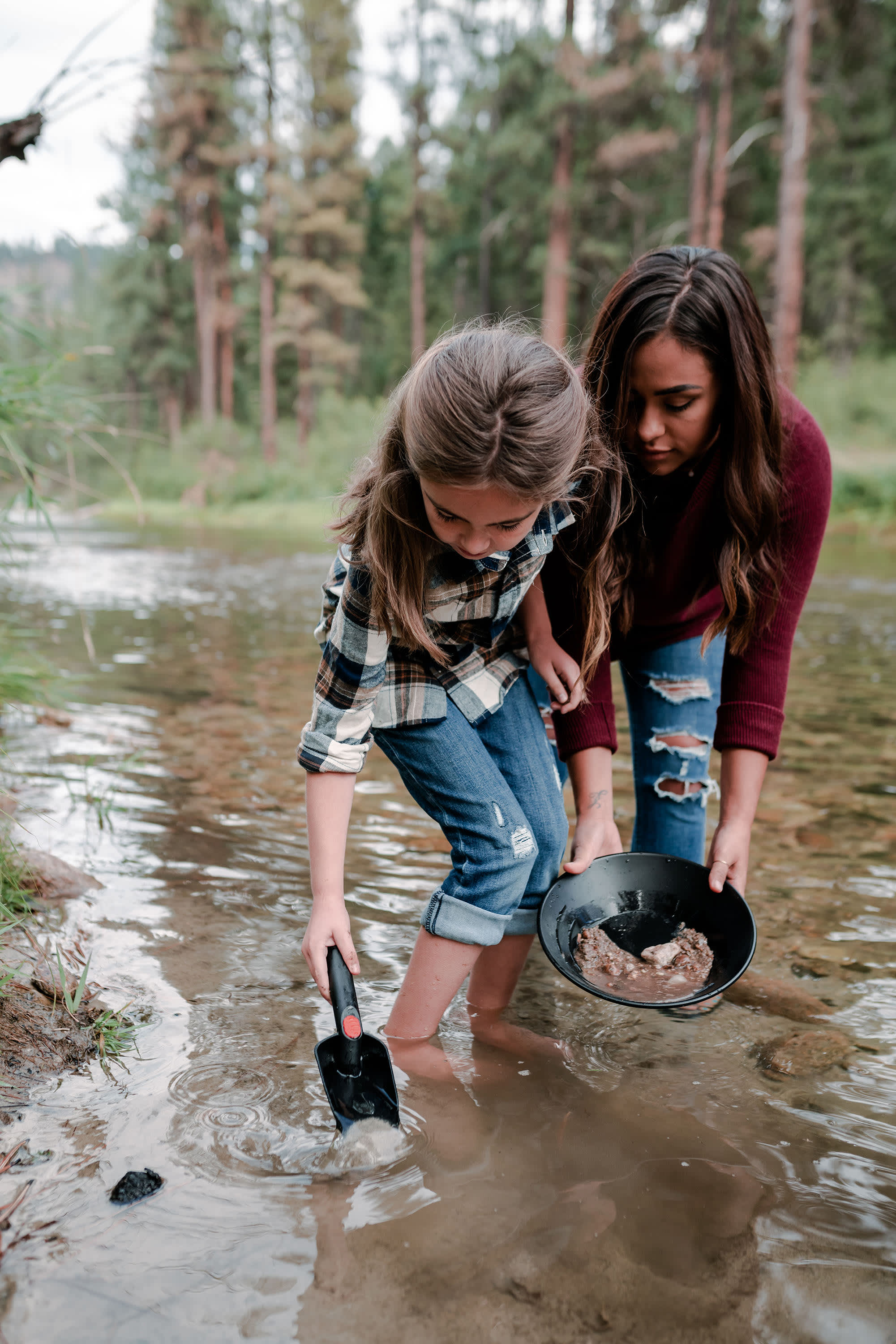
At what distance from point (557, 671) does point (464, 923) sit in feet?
1.83

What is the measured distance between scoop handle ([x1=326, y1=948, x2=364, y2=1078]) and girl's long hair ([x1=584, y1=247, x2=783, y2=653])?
913 mm

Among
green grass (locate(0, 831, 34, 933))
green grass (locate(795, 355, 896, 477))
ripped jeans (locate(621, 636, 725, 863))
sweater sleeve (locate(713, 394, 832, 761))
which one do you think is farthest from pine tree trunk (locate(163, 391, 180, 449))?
sweater sleeve (locate(713, 394, 832, 761))

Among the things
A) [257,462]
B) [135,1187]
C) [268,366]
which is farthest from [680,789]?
[268,366]

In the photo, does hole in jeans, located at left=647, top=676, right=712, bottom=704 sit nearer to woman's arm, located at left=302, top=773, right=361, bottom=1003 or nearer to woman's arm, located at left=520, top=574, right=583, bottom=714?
woman's arm, located at left=520, top=574, right=583, bottom=714

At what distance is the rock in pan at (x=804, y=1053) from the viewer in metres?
1.84

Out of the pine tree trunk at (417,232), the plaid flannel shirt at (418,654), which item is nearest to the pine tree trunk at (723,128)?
the pine tree trunk at (417,232)

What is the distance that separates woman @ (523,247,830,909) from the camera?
1.88 m

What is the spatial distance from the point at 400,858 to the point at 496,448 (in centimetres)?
161

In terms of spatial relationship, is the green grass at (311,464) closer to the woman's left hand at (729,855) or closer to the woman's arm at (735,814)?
the woman's arm at (735,814)

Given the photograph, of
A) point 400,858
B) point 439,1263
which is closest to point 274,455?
point 400,858

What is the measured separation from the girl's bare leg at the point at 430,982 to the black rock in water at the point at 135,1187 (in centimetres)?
58

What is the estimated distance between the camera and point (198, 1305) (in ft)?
3.95

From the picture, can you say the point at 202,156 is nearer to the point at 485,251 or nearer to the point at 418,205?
the point at 418,205

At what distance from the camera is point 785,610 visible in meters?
2.18
